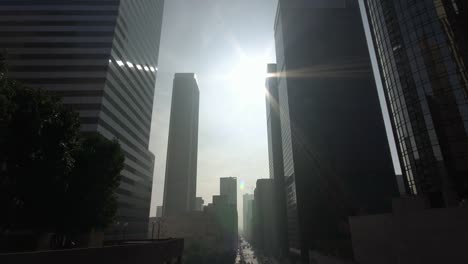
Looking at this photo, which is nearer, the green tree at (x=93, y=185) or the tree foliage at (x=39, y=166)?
the tree foliage at (x=39, y=166)

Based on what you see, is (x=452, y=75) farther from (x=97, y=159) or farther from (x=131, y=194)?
(x=131, y=194)

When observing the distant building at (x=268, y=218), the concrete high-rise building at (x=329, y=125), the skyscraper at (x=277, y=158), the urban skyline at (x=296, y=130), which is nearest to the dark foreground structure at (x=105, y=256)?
the urban skyline at (x=296, y=130)

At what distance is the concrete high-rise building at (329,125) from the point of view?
3216 inches

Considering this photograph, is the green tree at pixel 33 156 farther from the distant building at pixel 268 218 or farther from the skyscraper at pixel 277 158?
the distant building at pixel 268 218

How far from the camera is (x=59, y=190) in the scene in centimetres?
1953

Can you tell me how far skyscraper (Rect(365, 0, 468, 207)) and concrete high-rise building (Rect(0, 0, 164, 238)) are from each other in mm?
60018

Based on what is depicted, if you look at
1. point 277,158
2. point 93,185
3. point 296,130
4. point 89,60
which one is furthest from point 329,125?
point 93,185

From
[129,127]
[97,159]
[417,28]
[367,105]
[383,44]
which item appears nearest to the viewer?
[97,159]

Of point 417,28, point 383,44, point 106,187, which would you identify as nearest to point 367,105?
point 383,44

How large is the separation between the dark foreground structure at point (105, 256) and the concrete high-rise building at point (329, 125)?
65920mm

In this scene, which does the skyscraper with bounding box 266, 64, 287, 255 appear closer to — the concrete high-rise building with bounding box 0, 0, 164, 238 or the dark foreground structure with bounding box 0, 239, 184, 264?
the concrete high-rise building with bounding box 0, 0, 164, 238

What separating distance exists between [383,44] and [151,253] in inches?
2152

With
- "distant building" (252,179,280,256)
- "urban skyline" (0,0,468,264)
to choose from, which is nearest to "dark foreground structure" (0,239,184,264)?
"urban skyline" (0,0,468,264)

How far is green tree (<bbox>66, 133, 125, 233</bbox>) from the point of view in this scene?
2198 cm
